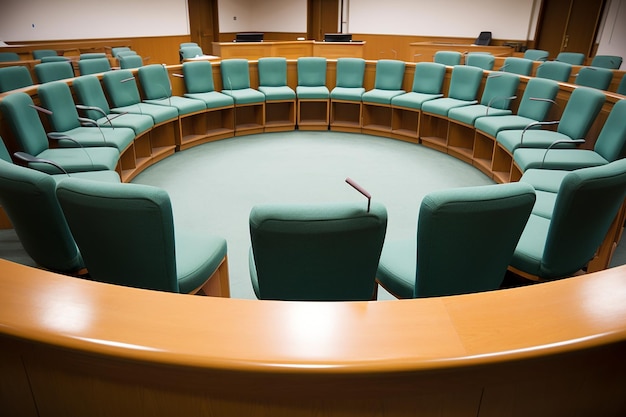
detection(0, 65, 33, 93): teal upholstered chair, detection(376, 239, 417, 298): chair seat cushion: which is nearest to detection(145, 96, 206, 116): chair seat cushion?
detection(0, 65, 33, 93): teal upholstered chair

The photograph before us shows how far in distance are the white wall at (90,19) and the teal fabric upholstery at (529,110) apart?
8753mm

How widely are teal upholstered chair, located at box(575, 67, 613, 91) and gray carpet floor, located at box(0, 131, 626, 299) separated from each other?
1900 mm

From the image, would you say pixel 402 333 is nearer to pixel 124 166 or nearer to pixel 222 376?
pixel 222 376

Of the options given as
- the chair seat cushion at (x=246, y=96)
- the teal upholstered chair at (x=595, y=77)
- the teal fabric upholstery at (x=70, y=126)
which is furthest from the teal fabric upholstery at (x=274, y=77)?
the teal upholstered chair at (x=595, y=77)

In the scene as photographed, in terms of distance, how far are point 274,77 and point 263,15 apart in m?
8.28

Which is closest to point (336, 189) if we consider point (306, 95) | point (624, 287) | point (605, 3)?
point (306, 95)

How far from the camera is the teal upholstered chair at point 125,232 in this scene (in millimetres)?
1664

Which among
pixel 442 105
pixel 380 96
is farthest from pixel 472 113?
pixel 380 96

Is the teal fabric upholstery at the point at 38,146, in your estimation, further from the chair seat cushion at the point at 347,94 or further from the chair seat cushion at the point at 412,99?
the chair seat cushion at the point at 412,99

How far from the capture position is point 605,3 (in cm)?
877

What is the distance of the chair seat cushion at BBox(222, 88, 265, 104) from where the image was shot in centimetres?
616

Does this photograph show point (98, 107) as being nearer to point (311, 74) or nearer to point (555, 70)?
point (311, 74)

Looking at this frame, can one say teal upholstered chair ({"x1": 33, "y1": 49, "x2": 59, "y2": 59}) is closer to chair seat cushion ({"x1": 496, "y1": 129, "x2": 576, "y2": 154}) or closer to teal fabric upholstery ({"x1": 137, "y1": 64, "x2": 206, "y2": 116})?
teal fabric upholstery ({"x1": 137, "y1": 64, "x2": 206, "y2": 116})

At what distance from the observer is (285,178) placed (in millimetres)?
4746
